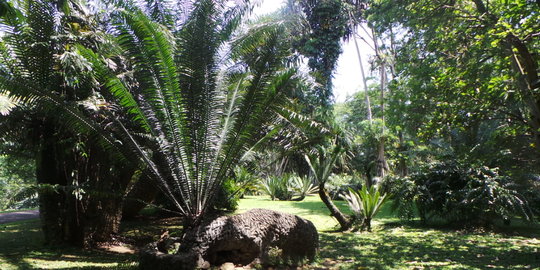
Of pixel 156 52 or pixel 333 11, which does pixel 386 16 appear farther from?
pixel 333 11

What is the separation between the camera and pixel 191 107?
5.72 m

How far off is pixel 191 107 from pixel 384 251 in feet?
14.9

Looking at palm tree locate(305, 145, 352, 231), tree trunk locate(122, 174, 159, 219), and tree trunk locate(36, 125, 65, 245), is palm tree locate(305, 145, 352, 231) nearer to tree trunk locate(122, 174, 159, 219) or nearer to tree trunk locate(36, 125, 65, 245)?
tree trunk locate(122, 174, 159, 219)

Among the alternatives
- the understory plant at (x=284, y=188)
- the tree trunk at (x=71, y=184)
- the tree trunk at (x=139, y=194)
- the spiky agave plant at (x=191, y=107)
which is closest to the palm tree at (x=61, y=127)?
the tree trunk at (x=71, y=184)

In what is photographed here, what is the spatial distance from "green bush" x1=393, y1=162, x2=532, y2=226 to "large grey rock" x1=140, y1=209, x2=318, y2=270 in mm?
4949

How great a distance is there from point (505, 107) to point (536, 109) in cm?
102

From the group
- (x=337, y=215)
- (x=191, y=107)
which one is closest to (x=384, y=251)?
(x=337, y=215)

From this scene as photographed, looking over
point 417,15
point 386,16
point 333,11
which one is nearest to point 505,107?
point 417,15

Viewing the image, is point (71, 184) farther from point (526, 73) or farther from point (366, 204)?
point (526, 73)

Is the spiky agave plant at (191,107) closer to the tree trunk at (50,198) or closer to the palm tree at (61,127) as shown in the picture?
the palm tree at (61,127)

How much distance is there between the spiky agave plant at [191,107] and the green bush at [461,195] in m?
5.49

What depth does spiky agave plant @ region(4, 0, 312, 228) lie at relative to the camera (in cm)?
538

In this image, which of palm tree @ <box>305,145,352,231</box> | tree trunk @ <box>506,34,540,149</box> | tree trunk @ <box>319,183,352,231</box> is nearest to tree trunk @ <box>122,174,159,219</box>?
palm tree @ <box>305,145,352,231</box>

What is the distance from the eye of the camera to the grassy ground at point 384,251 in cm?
552
